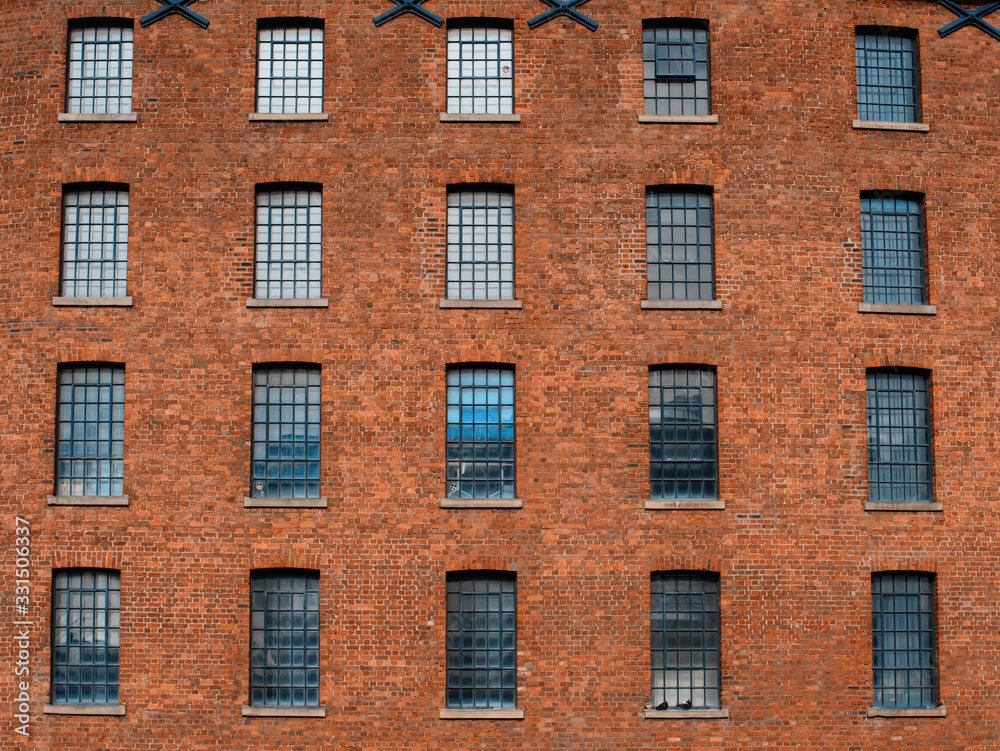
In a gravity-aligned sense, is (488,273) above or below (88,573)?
above

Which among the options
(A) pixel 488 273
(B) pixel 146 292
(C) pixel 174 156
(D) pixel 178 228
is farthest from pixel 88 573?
(A) pixel 488 273

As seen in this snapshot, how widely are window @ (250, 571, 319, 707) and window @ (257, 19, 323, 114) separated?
9.09 m

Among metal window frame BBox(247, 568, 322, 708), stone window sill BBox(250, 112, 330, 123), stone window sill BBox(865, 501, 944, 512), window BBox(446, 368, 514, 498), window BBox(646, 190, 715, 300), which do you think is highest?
stone window sill BBox(250, 112, 330, 123)

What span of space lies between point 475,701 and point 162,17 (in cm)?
1451

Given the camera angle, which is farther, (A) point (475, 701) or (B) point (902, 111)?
(B) point (902, 111)

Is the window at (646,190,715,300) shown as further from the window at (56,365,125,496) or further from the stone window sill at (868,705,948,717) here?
the window at (56,365,125,496)

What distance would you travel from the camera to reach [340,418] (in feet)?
51.3

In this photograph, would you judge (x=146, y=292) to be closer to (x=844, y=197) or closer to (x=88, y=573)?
(x=88, y=573)

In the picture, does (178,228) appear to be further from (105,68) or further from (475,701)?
(475,701)

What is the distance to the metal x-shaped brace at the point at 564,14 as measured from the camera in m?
16.4

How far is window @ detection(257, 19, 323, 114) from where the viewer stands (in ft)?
54.1

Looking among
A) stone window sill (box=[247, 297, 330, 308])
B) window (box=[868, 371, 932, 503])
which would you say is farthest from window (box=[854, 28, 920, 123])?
stone window sill (box=[247, 297, 330, 308])

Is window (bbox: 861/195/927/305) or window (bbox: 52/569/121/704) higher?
window (bbox: 861/195/927/305)

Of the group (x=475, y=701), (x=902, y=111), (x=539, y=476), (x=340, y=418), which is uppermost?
(x=902, y=111)
